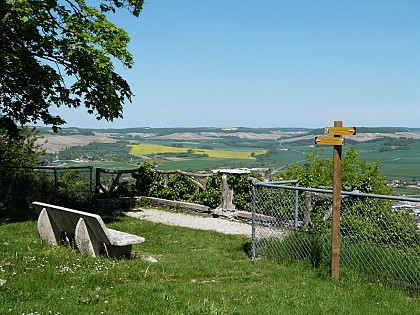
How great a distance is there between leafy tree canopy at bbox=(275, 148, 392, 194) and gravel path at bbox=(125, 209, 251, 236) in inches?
81.1

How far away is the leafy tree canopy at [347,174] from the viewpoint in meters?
13.2

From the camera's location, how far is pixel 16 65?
12070mm

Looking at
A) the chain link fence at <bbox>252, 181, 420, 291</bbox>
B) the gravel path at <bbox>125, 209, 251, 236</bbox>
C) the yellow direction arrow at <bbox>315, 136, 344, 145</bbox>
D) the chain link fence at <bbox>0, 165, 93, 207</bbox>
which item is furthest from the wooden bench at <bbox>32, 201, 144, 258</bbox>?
the chain link fence at <bbox>0, 165, 93, 207</bbox>

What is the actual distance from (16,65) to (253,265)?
25.4ft

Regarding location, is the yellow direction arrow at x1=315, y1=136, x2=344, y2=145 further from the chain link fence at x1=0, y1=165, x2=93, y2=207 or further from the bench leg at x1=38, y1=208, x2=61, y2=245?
the chain link fence at x1=0, y1=165, x2=93, y2=207

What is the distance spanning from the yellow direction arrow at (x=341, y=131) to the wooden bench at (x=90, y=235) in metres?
3.55

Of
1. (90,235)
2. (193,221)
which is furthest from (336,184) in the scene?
(193,221)

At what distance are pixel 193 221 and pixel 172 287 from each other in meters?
8.25

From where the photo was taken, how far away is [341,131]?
23.7 feet

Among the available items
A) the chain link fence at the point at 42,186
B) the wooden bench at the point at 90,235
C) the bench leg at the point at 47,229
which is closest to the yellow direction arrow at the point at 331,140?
the wooden bench at the point at 90,235

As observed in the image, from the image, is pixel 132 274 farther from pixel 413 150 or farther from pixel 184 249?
pixel 413 150

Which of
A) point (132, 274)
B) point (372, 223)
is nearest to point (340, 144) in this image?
point (372, 223)

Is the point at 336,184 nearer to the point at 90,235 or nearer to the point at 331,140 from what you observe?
the point at 331,140

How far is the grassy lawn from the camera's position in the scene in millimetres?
5379
